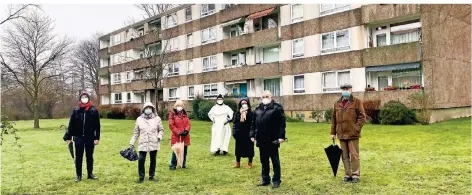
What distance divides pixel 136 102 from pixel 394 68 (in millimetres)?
37576

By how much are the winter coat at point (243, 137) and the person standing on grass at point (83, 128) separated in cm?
369

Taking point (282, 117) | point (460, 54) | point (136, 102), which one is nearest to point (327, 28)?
point (460, 54)

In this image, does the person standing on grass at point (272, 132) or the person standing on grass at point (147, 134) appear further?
the person standing on grass at point (147, 134)

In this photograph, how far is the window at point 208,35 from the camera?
41.9 metres

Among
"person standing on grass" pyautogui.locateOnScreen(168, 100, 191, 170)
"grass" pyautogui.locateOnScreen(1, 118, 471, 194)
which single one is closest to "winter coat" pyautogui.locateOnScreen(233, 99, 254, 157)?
"grass" pyautogui.locateOnScreen(1, 118, 471, 194)

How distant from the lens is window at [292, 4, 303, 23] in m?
32.3

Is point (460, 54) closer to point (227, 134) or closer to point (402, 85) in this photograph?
point (402, 85)

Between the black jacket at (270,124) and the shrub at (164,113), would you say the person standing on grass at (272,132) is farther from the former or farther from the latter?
the shrub at (164,113)

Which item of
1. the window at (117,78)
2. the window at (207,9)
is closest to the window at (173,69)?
the window at (207,9)

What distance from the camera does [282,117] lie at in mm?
8719

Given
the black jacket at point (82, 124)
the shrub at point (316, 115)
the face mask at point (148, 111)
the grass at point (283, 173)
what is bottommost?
the grass at point (283, 173)

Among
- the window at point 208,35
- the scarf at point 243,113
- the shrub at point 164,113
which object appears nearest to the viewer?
the scarf at point 243,113

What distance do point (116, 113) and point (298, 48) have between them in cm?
3119

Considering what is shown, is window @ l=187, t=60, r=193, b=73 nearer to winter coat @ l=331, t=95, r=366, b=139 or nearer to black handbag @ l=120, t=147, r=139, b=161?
black handbag @ l=120, t=147, r=139, b=161
